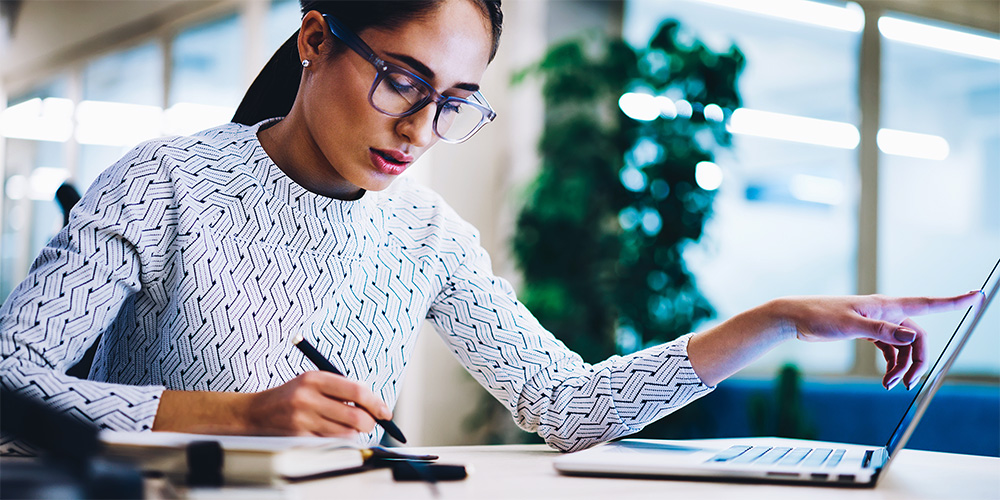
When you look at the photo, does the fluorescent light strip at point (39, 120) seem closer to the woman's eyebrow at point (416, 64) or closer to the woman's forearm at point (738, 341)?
the woman's eyebrow at point (416, 64)

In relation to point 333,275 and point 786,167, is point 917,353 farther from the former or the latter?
point 786,167

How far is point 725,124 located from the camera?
306 centimetres

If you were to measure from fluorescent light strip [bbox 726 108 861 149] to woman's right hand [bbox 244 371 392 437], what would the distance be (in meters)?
3.32

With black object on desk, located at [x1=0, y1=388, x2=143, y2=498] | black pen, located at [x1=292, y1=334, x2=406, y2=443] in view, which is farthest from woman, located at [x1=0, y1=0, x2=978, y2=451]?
black object on desk, located at [x1=0, y1=388, x2=143, y2=498]

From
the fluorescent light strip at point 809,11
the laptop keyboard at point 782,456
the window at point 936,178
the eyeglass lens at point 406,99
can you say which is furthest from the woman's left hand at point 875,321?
the window at point 936,178

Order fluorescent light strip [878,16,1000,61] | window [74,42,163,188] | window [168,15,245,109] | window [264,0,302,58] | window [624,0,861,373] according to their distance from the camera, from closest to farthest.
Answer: window [624,0,861,373], fluorescent light strip [878,16,1000,61], window [264,0,302,58], window [168,15,245,109], window [74,42,163,188]

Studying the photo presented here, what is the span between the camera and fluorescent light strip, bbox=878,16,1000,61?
13.4ft

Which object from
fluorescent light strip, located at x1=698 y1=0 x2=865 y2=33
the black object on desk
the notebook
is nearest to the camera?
the black object on desk

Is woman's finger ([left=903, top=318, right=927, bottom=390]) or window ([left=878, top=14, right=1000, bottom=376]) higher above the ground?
window ([left=878, top=14, right=1000, bottom=376])

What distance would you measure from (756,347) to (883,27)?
144 inches

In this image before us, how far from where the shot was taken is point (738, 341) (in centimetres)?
97

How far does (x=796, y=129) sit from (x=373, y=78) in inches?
131

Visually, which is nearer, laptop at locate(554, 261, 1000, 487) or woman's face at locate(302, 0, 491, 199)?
laptop at locate(554, 261, 1000, 487)

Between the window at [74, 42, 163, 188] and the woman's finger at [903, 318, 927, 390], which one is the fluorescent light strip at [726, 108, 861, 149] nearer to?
the woman's finger at [903, 318, 927, 390]
